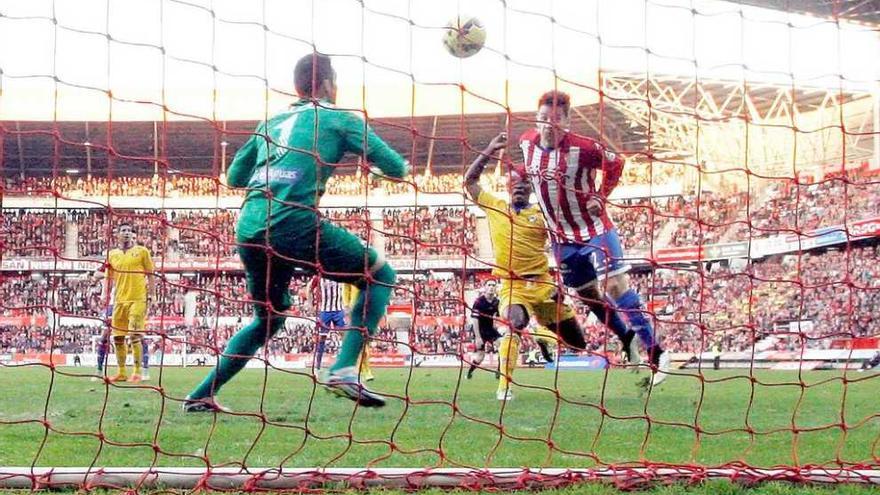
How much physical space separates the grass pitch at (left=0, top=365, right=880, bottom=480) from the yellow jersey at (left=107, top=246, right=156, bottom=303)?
1.54 metres

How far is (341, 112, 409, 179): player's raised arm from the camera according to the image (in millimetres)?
4594

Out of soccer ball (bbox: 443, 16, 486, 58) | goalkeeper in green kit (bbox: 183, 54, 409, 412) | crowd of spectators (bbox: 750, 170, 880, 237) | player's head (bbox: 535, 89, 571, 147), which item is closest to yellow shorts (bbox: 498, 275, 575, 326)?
player's head (bbox: 535, 89, 571, 147)

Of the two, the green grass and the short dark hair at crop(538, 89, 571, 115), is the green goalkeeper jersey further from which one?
the short dark hair at crop(538, 89, 571, 115)

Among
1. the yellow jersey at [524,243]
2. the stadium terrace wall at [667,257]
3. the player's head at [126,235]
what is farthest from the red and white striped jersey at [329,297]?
the stadium terrace wall at [667,257]

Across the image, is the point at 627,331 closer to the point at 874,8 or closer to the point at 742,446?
the point at 742,446

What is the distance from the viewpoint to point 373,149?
4668mm

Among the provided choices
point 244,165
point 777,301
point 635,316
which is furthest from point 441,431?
point 777,301

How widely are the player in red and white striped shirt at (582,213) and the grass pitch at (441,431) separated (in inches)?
26.7

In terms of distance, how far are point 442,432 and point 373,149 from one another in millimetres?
1562

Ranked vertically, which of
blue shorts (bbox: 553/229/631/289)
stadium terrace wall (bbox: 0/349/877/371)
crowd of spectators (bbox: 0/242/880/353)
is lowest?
stadium terrace wall (bbox: 0/349/877/371)

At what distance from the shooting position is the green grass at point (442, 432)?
398cm

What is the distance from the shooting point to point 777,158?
2770 centimetres

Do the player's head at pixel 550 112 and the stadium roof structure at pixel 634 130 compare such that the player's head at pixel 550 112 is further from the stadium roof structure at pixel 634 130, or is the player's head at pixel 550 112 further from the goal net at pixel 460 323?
the stadium roof structure at pixel 634 130

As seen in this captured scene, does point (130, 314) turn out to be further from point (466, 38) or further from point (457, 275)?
point (457, 275)
